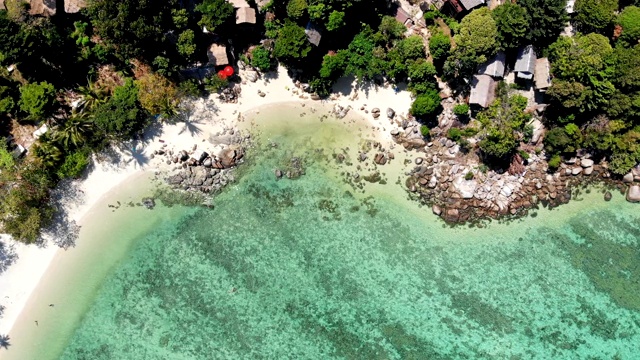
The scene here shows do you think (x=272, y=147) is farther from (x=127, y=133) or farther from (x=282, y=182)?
(x=127, y=133)

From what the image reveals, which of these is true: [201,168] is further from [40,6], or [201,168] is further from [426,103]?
[426,103]

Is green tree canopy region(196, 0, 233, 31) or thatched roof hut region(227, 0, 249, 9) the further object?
thatched roof hut region(227, 0, 249, 9)

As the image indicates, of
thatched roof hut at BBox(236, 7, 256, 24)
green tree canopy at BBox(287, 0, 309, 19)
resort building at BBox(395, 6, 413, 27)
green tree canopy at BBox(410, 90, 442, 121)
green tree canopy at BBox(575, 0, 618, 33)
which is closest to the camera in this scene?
green tree canopy at BBox(287, 0, 309, 19)

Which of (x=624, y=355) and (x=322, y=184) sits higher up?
(x=322, y=184)

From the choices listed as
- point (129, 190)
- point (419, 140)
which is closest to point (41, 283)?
point (129, 190)

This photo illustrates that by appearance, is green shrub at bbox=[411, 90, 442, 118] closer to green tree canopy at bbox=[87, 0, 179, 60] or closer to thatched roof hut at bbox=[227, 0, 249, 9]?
thatched roof hut at bbox=[227, 0, 249, 9]

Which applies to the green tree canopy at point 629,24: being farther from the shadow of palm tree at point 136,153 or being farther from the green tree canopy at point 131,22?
the shadow of palm tree at point 136,153

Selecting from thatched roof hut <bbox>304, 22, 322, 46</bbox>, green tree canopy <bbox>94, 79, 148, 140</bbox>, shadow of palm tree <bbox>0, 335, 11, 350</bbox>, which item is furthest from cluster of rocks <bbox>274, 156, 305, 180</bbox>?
shadow of palm tree <bbox>0, 335, 11, 350</bbox>
